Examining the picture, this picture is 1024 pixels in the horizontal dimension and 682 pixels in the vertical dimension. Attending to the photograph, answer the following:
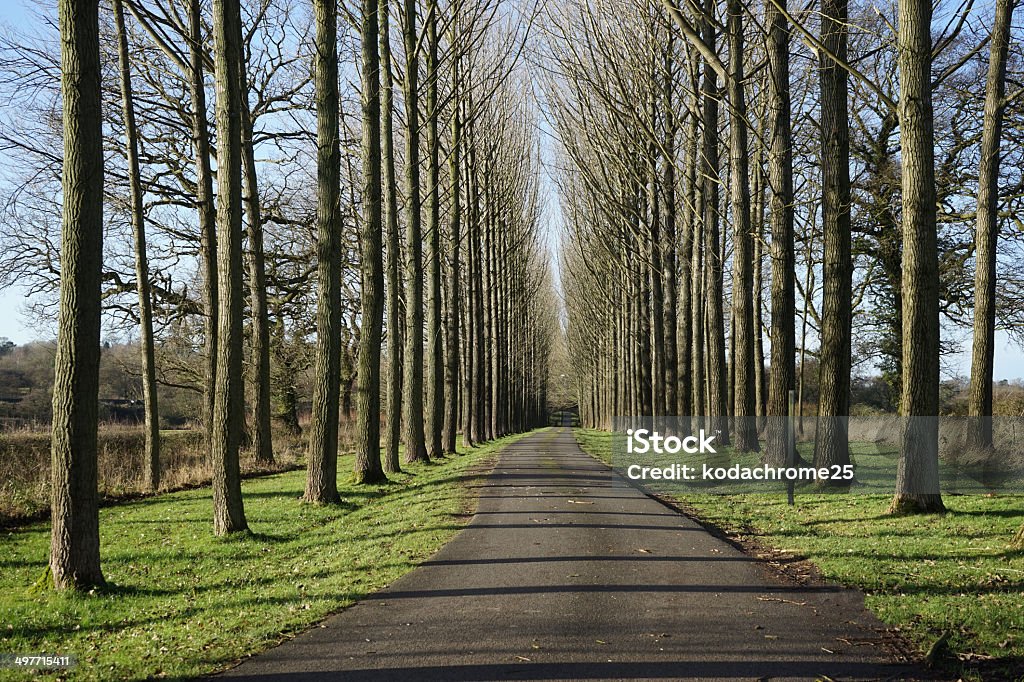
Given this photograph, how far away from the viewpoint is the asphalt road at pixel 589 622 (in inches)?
217

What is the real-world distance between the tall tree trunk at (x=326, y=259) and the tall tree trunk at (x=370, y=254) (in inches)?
102

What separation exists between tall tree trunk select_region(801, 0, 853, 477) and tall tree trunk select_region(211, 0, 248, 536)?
9187 millimetres

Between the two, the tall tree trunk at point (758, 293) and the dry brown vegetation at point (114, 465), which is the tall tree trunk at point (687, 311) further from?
the dry brown vegetation at point (114, 465)

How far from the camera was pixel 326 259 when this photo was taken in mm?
13922

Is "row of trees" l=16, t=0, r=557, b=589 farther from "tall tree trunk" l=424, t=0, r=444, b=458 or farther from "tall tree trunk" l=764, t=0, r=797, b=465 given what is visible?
"tall tree trunk" l=764, t=0, r=797, b=465

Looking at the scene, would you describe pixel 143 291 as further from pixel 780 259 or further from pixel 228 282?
pixel 780 259

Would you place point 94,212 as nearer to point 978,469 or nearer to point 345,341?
point 978,469

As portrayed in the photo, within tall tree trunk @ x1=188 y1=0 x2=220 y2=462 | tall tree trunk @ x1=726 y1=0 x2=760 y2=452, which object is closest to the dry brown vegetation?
tall tree trunk @ x1=188 y1=0 x2=220 y2=462

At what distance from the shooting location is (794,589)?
7730 mm

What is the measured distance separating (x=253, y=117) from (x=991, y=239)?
719 inches

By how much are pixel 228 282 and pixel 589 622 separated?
6978 millimetres

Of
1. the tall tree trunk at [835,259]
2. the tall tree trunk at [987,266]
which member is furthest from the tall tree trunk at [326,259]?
the tall tree trunk at [987,266]

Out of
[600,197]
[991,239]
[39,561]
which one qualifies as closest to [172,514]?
[39,561]

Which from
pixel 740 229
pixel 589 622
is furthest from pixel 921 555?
pixel 740 229
